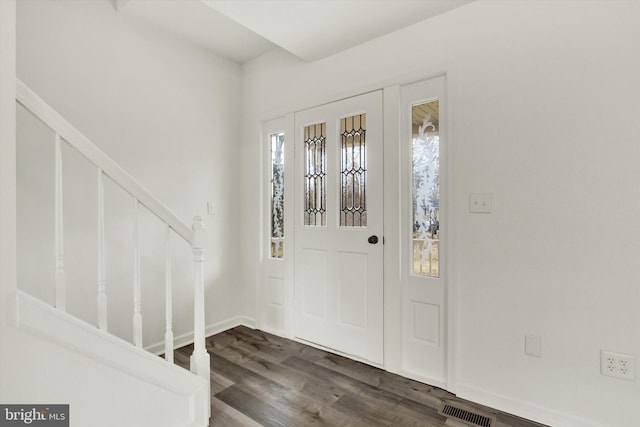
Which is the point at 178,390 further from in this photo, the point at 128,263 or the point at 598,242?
the point at 598,242

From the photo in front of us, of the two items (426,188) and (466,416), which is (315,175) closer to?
(426,188)

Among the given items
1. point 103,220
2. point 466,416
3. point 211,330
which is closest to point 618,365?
point 466,416

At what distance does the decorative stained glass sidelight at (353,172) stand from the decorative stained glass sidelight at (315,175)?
0.59 ft

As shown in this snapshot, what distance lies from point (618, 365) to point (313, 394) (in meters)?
1.69

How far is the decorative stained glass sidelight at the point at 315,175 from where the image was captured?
9.08 ft

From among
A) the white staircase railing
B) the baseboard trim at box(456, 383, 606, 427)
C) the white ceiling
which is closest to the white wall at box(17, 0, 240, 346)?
the white ceiling

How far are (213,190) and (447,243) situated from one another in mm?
2215

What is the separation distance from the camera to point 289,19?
2.17 m

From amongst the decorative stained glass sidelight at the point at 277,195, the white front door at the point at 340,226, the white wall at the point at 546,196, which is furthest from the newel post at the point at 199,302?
the white wall at the point at 546,196

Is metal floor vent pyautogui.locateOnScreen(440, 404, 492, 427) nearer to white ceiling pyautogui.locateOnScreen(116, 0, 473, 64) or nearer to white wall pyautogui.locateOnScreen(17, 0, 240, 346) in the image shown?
white wall pyautogui.locateOnScreen(17, 0, 240, 346)

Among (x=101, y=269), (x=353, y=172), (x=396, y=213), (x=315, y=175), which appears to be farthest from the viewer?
(x=315, y=175)

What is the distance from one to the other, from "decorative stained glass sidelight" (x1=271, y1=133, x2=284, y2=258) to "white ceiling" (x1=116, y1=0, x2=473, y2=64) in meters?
0.86

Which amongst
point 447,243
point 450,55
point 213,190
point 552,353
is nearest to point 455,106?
point 450,55

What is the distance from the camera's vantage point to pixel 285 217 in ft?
9.95
